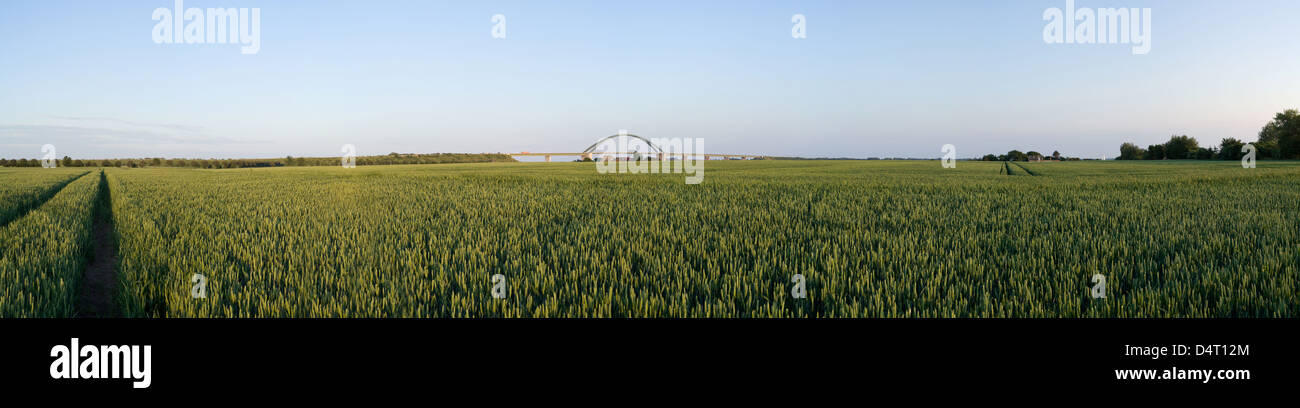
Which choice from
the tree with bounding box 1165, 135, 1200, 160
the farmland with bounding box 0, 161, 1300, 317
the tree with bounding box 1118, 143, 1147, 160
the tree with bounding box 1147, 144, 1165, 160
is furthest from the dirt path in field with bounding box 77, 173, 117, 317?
the tree with bounding box 1118, 143, 1147, 160

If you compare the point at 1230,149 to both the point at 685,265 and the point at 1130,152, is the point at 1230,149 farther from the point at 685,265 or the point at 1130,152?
the point at 685,265

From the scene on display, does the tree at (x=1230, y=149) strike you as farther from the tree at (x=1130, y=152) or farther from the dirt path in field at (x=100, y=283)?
the dirt path in field at (x=100, y=283)

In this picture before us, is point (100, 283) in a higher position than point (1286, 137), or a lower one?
lower

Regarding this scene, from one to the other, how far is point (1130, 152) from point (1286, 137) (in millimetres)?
45098

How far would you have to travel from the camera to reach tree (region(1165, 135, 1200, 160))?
85125 mm

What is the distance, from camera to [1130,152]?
360 ft

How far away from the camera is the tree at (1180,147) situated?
85.1 m

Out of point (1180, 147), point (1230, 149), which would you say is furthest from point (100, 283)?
point (1180, 147)

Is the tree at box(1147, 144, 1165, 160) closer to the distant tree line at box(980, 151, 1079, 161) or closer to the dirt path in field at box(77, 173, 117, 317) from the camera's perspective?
the distant tree line at box(980, 151, 1079, 161)

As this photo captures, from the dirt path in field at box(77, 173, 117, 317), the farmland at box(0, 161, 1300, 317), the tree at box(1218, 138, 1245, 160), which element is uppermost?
the tree at box(1218, 138, 1245, 160)

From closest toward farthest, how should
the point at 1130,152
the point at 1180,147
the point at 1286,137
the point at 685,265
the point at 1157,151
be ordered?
the point at 685,265
the point at 1286,137
the point at 1180,147
the point at 1157,151
the point at 1130,152

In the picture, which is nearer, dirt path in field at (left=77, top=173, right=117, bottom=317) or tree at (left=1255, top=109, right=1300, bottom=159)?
dirt path in field at (left=77, top=173, right=117, bottom=317)

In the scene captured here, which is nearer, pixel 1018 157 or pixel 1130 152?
pixel 1018 157
